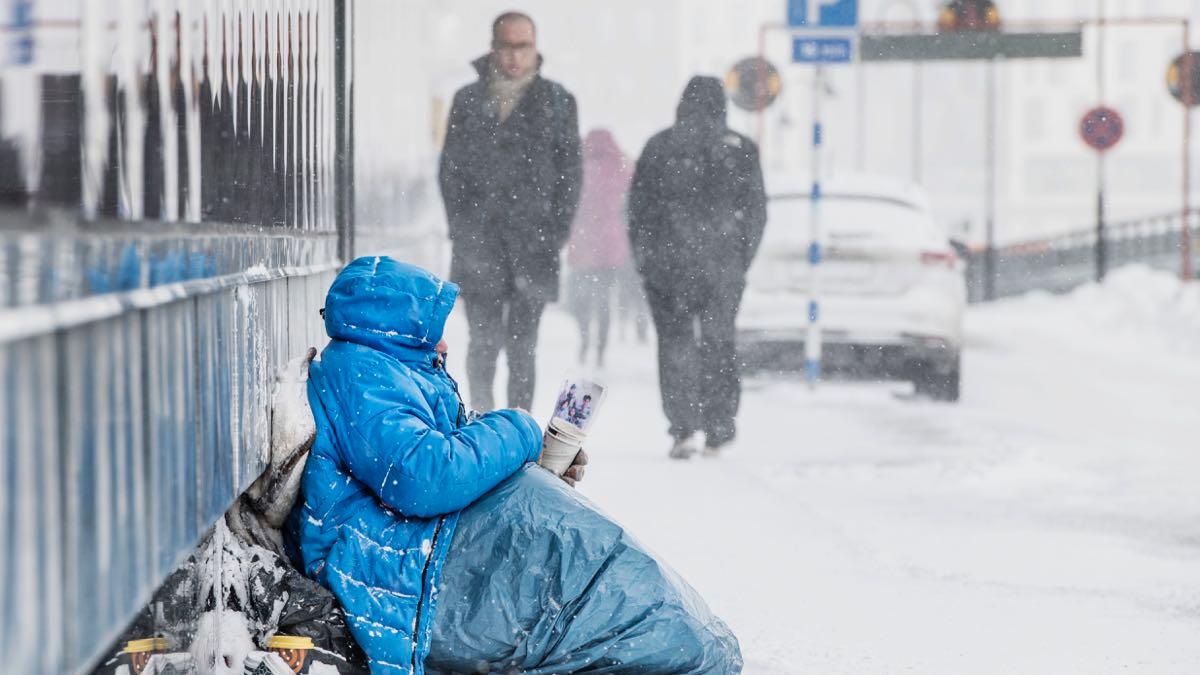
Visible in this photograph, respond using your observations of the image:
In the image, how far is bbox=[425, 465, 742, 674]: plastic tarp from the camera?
3.06 meters

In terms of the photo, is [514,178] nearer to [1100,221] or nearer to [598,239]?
[598,239]

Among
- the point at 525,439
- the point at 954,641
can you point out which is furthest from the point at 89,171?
the point at 954,641

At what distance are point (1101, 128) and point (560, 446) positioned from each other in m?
19.2

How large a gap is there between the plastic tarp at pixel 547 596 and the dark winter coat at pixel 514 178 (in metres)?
3.96

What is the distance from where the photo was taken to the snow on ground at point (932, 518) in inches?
167

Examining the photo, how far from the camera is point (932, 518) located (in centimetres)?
616

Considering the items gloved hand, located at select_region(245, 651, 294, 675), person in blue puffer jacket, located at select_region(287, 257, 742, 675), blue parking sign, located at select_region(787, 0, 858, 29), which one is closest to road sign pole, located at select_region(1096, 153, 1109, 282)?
blue parking sign, located at select_region(787, 0, 858, 29)

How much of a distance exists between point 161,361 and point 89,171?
1.11ft

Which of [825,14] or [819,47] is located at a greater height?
[825,14]

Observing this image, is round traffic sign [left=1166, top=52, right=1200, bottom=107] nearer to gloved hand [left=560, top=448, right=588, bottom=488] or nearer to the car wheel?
the car wheel

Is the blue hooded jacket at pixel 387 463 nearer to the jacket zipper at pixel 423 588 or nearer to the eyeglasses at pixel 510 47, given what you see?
the jacket zipper at pixel 423 588

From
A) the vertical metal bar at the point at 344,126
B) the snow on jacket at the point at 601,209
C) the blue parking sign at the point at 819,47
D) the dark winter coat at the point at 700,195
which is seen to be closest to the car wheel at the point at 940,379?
the blue parking sign at the point at 819,47

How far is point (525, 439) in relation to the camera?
3.15 m

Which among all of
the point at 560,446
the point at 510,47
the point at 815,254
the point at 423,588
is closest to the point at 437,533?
the point at 423,588
